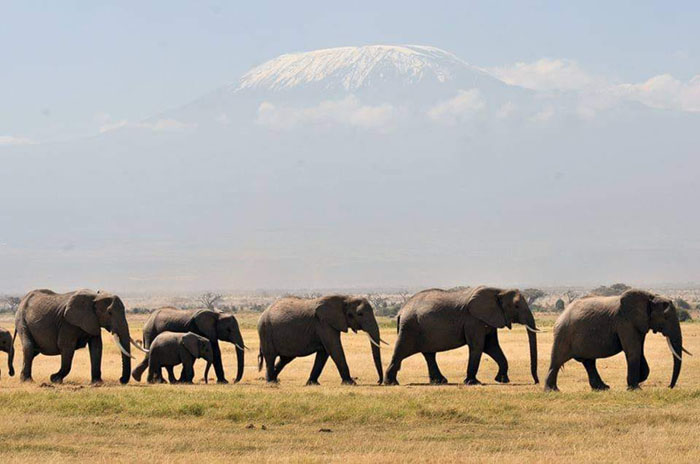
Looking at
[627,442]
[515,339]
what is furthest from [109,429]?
[515,339]

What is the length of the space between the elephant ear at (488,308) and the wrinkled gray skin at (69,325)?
10535 millimetres

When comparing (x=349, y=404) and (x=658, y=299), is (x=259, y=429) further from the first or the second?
(x=658, y=299)

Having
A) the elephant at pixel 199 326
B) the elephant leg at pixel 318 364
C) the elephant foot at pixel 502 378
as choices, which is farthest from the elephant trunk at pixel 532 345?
the elephant at pixel 199 326

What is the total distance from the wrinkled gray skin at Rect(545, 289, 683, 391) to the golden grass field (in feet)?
3.24

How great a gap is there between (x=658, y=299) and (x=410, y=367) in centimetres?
1692

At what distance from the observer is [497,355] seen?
40.3 metres

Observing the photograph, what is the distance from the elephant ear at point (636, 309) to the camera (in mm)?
34688

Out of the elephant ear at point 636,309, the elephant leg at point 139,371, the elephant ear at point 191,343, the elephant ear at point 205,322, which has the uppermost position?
the elephant ear at point 636,309

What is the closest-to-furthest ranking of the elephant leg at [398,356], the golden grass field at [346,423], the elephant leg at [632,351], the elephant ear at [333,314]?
the golden grass field at [346,423], the elephant leg at [632,351], the elephant leg at [398,356], the elephant ear at [333,314]

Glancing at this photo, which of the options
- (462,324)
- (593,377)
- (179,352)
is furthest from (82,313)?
(593,377)

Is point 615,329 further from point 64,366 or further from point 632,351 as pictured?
point 64,366

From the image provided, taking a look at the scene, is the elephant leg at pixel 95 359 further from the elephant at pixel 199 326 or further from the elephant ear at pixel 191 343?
the elephant at pixel 199 326

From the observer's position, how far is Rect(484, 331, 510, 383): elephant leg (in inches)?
1571

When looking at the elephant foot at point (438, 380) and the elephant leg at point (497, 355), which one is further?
the elephant foot at point (438, 380)
